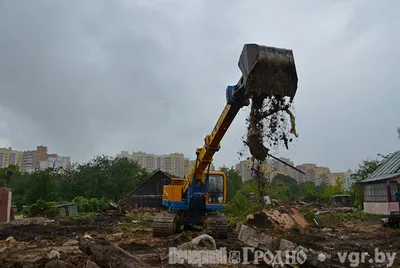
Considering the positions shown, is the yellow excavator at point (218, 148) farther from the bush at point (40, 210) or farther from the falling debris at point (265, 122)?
the bush at point (40, 210)

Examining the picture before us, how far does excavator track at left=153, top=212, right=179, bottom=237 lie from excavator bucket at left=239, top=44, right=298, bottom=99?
21.6ft

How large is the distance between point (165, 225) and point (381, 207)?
21341 millimetres

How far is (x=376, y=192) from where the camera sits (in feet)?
97.0

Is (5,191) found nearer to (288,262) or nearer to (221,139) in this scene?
(221,139)

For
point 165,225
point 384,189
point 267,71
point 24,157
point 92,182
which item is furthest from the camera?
point 24,157

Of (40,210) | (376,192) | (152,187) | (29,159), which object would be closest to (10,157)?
(29,159)

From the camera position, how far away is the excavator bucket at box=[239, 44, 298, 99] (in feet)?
25.6

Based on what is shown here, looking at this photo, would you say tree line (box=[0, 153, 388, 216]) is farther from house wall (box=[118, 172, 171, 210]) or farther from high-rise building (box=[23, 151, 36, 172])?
high-rise building (box=[23, 151, 36, 172])

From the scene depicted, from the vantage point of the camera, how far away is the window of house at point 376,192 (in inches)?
1112

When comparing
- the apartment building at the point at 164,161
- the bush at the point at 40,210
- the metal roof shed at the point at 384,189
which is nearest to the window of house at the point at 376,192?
the metal roof shed at the point at 384,189

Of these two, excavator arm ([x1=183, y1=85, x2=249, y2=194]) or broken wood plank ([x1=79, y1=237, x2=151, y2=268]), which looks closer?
broken wood plank ([x1=79, y1=237, x2=151, y2=268])

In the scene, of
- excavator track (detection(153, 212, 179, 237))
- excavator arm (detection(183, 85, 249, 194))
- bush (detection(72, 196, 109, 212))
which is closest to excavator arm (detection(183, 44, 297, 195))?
excavator arm (detection(183, 85, 249, 194))

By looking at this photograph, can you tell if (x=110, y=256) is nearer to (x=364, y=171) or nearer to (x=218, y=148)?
(x=218, y=148)

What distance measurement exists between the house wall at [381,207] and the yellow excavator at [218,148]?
60.0 feet
